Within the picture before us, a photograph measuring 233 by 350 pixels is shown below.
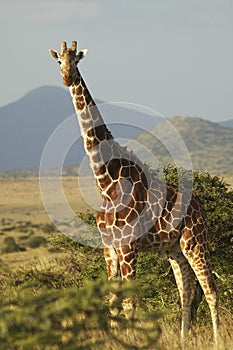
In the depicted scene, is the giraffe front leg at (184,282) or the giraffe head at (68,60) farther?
the giraffe front leg at (184,282)

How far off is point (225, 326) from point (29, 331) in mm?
4459

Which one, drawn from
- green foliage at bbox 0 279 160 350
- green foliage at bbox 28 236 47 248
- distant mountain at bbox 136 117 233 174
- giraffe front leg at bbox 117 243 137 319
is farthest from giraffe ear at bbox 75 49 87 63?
distant mountain at bbox 136 117 233 174

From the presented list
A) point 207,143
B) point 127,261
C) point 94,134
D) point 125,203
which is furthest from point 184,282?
point 207,143

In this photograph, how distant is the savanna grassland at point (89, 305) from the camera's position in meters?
6.18

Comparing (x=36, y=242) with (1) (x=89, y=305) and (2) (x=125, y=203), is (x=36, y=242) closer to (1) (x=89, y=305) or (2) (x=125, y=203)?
(2) (x=125, y=203)

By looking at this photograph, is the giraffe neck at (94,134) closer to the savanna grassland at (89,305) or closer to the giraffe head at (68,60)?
the giraffe head at (68,60)

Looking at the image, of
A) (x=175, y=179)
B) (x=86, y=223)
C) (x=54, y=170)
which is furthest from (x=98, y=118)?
(x=86, y=223)

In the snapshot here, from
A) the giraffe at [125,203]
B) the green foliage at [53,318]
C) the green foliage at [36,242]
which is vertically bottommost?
the green foliage at [53,318]

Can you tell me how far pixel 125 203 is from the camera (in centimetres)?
943

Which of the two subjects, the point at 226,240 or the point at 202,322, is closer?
the point at 202,322

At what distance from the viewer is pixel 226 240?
46.9ft

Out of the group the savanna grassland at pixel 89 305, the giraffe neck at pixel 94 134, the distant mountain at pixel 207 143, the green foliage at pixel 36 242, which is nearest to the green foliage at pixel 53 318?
the savanna grassland at pixel 89 305

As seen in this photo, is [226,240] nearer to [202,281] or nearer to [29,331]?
[202,281]

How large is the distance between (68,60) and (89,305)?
3837mm
